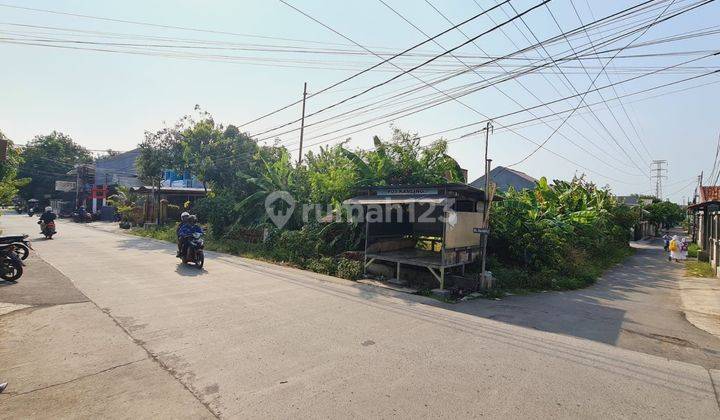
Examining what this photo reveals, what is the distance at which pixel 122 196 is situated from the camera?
95.4 ft

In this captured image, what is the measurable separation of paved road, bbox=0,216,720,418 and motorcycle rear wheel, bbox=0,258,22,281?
152cm

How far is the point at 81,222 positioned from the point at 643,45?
36.7 metres

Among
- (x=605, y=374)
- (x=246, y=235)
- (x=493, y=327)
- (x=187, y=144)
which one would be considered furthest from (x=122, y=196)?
(x=605, y=374)

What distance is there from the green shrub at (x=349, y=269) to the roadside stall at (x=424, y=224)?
0.85 ft

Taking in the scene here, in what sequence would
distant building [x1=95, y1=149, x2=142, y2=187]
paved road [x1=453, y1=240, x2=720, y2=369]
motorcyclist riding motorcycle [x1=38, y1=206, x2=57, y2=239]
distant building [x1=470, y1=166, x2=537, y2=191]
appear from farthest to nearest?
distant building [x1=95, y1=149, x2=142, y2=187], distant building [x1=470, y1=166, x2=537, y2=191], motorcyclist riding motorcycle [x1=38, y1=206, x2=57, y2=239], paved road [x1=453, y1=240, x2=720, y2=369]

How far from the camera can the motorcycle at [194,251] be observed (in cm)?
1080

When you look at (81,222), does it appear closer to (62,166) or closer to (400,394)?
(62,166)

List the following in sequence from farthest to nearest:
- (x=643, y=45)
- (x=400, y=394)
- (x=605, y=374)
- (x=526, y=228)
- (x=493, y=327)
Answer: (x=526, y=228) < (x=643, y=45) < (x=493, y=327) < (x=605, y=374) < (x=400, y=394)

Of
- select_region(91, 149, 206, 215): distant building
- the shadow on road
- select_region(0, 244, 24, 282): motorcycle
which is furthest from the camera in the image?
select_region(91, 149, 206, 215): distant building

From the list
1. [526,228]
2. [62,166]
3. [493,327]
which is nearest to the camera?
[493,327]

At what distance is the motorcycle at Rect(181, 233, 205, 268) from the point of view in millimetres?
10805

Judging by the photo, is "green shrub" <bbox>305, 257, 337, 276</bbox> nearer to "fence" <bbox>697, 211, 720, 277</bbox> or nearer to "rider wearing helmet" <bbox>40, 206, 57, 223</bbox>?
"fence" <bbox>697, 211, 720, 277</bbox>

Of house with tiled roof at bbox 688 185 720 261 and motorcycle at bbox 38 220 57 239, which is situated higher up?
house with tiled roof at bbox 688 185 720 261

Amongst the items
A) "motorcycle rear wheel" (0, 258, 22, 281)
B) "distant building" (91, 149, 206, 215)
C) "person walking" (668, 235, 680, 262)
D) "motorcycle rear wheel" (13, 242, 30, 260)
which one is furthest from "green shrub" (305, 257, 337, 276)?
"person walking" (668, 235, 680, 262)
